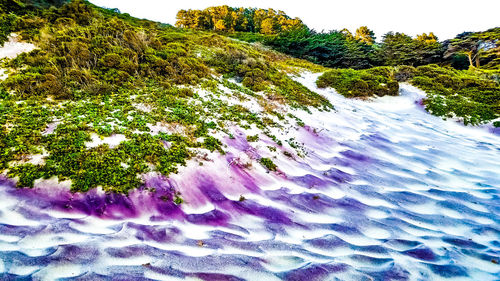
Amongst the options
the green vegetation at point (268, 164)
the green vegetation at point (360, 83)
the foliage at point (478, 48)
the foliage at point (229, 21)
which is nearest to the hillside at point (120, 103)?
the green vegetation at point (268, 164)

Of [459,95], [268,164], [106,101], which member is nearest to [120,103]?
[106,101]

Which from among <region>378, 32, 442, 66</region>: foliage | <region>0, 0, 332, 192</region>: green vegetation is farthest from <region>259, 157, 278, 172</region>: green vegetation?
<region>378, 32, 442, 66</region>: foliage

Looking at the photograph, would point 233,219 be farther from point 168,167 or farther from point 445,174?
point 445,174

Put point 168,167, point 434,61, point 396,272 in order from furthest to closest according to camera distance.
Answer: point 434,61, point 168,167, point 396,272

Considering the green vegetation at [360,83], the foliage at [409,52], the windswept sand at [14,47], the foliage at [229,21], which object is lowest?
the windswept sand at [14,47]

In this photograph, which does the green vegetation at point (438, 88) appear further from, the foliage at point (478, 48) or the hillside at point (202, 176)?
the foliage at point (478, 48)

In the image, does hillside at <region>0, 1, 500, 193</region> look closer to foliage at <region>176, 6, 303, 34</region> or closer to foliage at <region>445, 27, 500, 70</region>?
foliage at <region>445, 27, 500, 70</region>

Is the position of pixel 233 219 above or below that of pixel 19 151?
below

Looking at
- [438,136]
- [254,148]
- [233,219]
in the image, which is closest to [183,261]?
[233,219]
